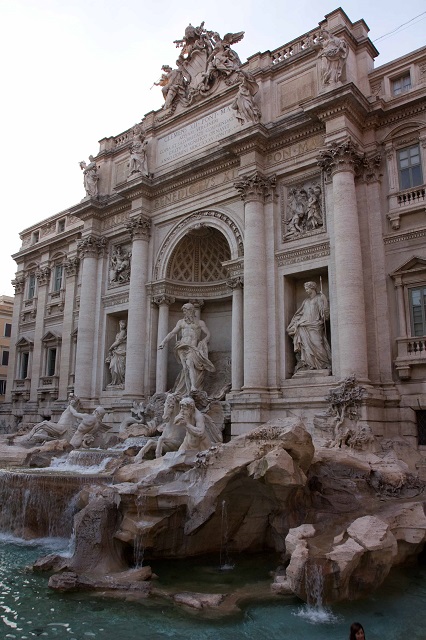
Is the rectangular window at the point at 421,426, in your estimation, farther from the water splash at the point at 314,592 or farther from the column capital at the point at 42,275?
the column capital at the point at 42,275

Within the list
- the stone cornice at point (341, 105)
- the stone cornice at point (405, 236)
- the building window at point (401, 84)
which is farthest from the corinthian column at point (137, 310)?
the building window at point (401, 84)

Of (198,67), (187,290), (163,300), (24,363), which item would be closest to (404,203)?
(187,290)

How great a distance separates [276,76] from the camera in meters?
18.4

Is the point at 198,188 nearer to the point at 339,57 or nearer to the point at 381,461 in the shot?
the point at 339,57

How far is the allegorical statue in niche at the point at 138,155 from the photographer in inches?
833

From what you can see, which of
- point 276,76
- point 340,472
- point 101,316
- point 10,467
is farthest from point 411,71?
point 10,467

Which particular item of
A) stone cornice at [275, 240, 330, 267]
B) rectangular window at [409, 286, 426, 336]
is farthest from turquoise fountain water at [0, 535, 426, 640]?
stone cornice at [275, 240, 330, 267]

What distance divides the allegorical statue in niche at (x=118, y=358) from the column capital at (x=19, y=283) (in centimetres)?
1078

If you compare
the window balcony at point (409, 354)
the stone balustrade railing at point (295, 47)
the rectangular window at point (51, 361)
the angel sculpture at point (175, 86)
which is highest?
the angel sculpture at point (175, 86)

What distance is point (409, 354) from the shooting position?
1426 cm

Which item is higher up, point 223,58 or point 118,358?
point 223,58

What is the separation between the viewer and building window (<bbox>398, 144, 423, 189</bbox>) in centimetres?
1532

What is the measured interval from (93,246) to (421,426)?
49.3 ft

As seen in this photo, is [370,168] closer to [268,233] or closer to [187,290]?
[268,233]
